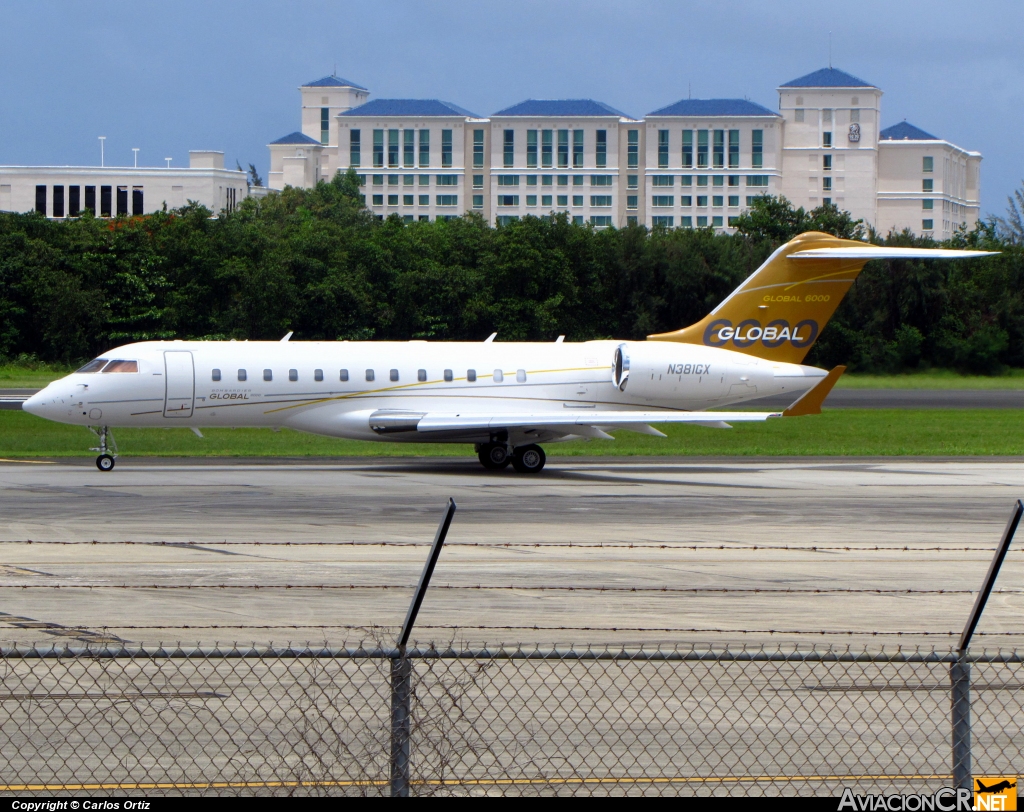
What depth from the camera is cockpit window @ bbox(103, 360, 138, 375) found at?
2762 centimetres

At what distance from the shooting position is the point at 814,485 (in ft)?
85.2

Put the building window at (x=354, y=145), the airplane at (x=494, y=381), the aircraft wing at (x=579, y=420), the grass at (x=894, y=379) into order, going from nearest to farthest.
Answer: the aircraft wing at (x=579, y=420), the airplane at (x=494, y=381), the grass at (x=894, y=379), the building window at (x=354, y=145)

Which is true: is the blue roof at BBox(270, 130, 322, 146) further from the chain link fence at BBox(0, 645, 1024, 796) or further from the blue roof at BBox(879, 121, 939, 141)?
the chain link fence at BBox(0, 645, 1024, 796)

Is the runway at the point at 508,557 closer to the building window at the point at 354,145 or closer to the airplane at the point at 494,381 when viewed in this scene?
the airplane at the point at 494,381

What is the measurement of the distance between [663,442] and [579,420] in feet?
36.6

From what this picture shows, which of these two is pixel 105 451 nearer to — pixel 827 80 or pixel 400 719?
pixel 400 719

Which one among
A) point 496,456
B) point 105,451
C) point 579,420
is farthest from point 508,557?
point 105,451

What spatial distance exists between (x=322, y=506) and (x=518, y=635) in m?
10.7

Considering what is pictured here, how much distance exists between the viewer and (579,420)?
27.4m

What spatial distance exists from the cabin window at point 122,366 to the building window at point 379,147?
499ft

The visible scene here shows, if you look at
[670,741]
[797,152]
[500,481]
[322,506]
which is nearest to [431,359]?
[500,481]

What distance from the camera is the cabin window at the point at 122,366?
27.6 metres

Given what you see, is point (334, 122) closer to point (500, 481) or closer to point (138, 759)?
point (500, 481)

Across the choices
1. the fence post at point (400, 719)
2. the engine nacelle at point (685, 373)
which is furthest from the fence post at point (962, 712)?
the engine nacelle at point (685, 373)
